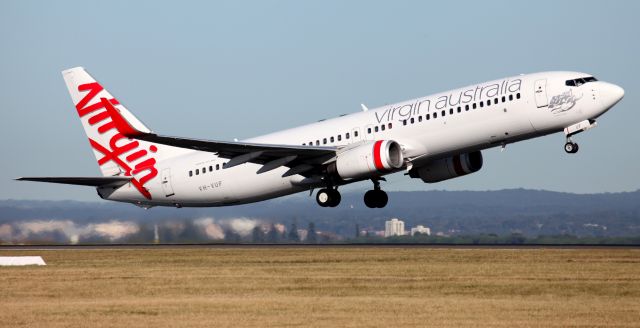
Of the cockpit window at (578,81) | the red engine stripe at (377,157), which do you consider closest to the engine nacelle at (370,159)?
the red engine stripe at (377,157)

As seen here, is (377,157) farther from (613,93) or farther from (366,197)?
(613,93)

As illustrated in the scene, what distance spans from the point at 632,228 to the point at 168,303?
117ft

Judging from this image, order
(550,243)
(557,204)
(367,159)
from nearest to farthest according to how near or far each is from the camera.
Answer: (367,159) → (550,243) → (557,204)

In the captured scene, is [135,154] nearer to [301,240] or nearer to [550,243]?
[301,240]

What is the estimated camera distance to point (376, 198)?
48.2m

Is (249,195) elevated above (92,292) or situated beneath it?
elevated above

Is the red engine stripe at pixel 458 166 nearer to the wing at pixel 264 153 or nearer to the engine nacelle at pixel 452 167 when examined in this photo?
the engine nacelle at pixel 452 167

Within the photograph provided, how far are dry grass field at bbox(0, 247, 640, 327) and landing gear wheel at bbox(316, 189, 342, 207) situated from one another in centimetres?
639

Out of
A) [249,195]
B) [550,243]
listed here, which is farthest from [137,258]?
[550,243]

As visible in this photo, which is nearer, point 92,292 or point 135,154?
point 92,292

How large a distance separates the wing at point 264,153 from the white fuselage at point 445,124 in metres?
0.87

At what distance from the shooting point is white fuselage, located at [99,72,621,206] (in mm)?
38844

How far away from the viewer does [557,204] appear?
79.8 meters

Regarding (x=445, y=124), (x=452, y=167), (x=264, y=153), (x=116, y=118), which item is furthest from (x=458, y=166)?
(x=116, y=118)
